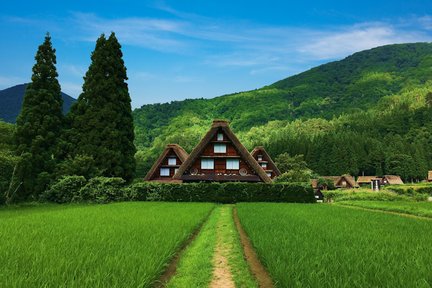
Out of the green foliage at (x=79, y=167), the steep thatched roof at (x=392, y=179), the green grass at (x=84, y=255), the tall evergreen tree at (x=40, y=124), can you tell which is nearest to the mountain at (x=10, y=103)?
the tall evergreen tree at (x=40, y=124)

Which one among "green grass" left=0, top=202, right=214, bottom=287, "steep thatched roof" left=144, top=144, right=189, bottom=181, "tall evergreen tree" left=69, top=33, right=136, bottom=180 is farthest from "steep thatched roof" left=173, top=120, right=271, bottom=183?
"green grass" left=0, top=202, right=214, bottom=287

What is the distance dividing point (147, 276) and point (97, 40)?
2966 centimetres

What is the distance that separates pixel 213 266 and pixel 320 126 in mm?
138681

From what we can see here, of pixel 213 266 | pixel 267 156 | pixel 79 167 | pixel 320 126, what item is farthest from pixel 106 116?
pixel 320 126

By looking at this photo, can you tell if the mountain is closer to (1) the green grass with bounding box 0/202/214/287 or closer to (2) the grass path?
(1) the green grass with bounding box 0/202/214/287

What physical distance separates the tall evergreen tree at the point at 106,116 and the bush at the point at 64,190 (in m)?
2.41

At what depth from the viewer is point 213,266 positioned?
7414 mm

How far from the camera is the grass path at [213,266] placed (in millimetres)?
6199

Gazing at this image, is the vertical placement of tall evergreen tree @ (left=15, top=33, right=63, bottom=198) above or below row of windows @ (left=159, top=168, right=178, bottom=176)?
above

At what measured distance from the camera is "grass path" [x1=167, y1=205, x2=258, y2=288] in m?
6.20

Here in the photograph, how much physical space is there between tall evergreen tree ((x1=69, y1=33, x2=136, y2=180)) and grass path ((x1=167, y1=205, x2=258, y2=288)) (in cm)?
2029

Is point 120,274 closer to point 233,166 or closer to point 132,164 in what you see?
point 132,164

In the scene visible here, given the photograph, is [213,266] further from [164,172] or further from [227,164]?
[164,172]

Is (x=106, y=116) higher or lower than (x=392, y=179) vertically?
higher
